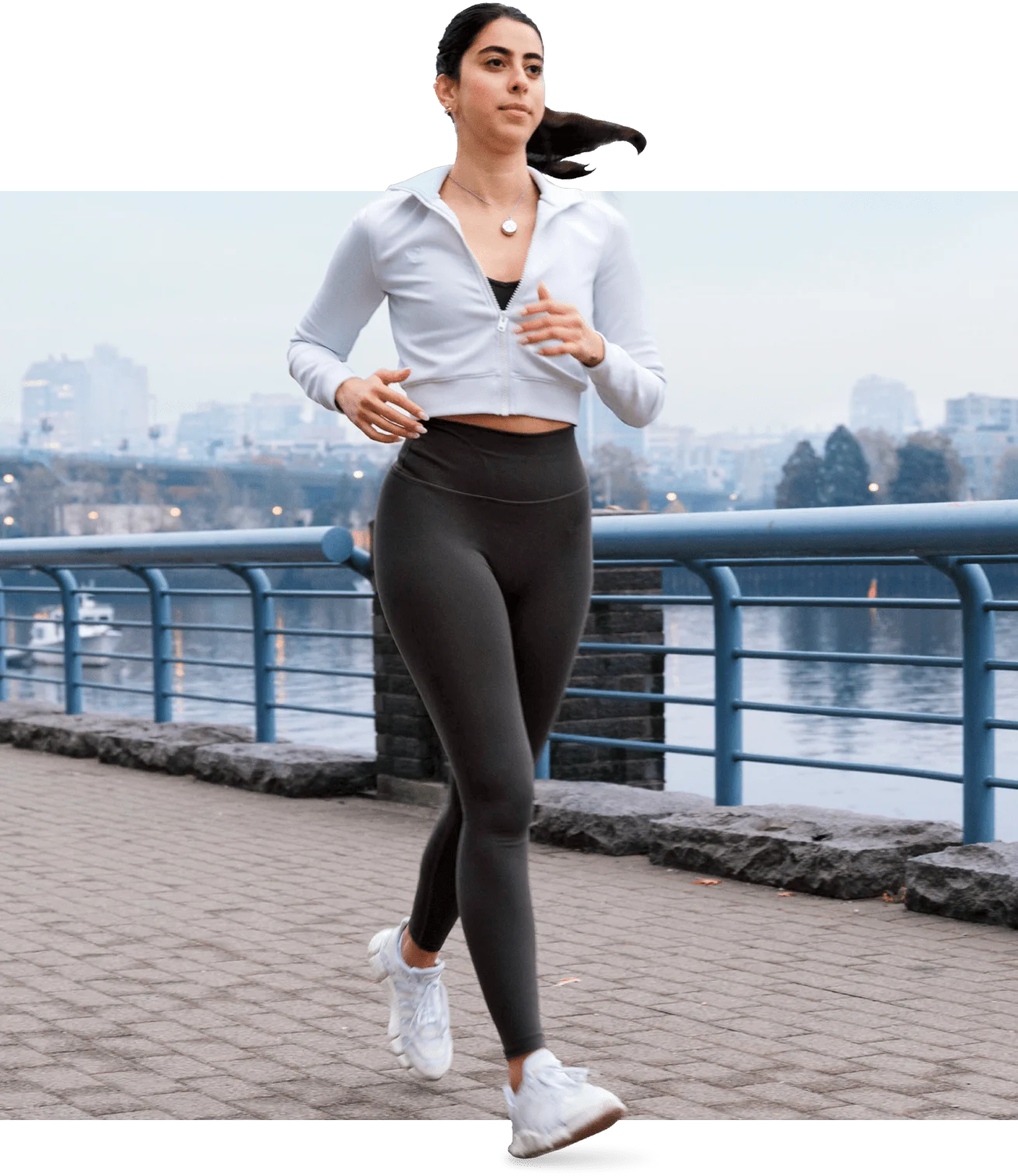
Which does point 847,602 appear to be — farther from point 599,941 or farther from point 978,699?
point 599,941

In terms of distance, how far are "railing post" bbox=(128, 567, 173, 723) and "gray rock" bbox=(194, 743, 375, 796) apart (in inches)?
55.7

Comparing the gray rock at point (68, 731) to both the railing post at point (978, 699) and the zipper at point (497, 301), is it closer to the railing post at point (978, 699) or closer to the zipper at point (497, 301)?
the railing post at point (978, 699)

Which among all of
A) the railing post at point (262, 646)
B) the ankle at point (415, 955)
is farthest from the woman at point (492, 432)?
the railing post at point (262, 646)

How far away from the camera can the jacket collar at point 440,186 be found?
347 centimetres

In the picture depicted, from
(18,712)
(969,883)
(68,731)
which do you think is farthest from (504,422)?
(18,712)

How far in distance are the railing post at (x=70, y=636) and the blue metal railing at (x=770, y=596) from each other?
7.29ft

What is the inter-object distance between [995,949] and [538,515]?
226 cm

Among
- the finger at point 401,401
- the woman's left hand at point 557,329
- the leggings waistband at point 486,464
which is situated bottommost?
the leggings waistband at point 486,464

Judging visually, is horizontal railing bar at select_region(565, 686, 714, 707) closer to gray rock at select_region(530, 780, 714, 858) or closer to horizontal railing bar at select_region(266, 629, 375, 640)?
gray rock at select_region(530, 780, 714, 858)

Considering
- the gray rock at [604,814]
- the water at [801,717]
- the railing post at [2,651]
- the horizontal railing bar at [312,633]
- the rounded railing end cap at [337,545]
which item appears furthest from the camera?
the water at [801,717]

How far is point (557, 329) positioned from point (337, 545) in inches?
190

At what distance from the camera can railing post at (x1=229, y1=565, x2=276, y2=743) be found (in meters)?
9.30
